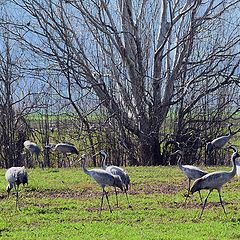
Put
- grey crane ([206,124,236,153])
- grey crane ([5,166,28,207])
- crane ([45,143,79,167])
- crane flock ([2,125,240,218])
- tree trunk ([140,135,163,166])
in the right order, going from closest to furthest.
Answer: crane flock ([2,125,240,218]) < grey crane ([5,166,28,207]) < grey crane ([206,124,236,153]) < crane ([45,143,79,167]) < tree trunk ([140,135,163,166])

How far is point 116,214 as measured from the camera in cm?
1048

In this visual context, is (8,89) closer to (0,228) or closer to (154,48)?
(154,48)

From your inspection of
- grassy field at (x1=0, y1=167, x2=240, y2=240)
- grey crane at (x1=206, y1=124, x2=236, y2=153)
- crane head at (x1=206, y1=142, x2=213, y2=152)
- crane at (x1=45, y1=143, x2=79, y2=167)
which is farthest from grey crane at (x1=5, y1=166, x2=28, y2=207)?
crane head at (x1=206, y1=142, x2=213, y2=152)

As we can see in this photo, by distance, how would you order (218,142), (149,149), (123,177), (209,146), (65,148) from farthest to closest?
(149,149)
(65,148)
(209,146)
(218,142)
(123,177)

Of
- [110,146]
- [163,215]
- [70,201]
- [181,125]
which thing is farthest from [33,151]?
[163,215]

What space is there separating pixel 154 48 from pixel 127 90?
5.98ft

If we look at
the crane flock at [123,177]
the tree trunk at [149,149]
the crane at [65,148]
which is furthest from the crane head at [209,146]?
the crane flock at [123,177]

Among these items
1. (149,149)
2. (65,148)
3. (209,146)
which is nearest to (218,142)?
(209,146)

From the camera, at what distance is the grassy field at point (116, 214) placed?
897cm

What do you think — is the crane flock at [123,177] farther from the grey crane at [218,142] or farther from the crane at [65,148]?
the crane at [65,148]

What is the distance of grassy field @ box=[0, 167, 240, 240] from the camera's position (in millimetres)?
8969

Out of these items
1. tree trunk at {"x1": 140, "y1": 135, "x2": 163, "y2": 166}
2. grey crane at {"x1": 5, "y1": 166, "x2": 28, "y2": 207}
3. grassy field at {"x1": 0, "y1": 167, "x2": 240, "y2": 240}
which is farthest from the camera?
tree trunk at {"x1": 140, "y1": 135, "x2": 163, "y2": 166}

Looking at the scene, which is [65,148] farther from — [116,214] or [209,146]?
[116,214]

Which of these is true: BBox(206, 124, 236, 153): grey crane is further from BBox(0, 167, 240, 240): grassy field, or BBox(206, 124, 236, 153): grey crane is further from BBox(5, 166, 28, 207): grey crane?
BBox(5, 166, 28, 207): grey crane
